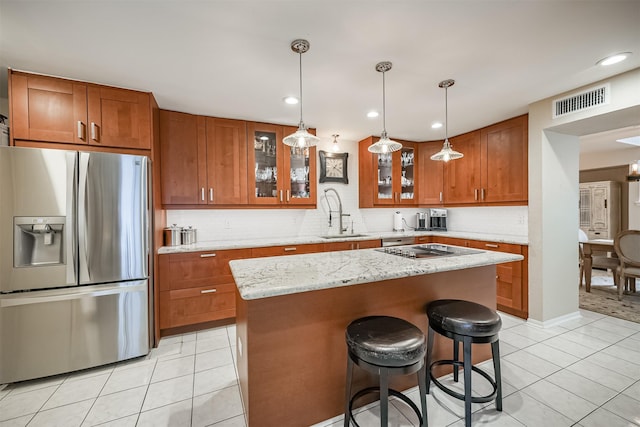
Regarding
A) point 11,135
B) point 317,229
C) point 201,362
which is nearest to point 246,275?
point 201,362

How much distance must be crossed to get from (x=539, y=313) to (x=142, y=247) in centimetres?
412

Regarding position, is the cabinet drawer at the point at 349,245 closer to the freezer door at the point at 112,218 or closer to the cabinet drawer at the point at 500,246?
the cabinet drawer at the point at 500,246

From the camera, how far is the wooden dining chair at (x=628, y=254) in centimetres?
352

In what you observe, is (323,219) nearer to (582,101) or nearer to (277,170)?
(277,170)

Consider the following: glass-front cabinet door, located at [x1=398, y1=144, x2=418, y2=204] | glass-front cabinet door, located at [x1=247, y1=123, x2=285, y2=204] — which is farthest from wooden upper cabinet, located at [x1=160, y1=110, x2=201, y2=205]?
glass-front cabinet door, located at [x1=398, y1=144, x2=418, y2=204]

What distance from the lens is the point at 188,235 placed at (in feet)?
10.0

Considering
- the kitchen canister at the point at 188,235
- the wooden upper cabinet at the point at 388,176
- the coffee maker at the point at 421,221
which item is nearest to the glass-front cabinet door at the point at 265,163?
the kitchen canister at the point at 188,235

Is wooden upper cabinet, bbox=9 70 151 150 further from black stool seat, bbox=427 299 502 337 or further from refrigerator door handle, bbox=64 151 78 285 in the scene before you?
black stool seat, bbox=427 299 502 337

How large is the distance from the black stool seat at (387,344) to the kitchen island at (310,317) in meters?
0.24

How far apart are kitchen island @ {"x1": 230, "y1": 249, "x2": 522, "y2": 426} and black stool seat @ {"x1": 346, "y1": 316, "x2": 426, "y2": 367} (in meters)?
0.24

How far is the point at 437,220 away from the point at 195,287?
12.8ft

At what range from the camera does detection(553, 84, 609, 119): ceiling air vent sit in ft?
7.85

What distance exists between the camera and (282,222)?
3.88 metres

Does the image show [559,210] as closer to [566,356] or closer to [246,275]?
[566,356]
